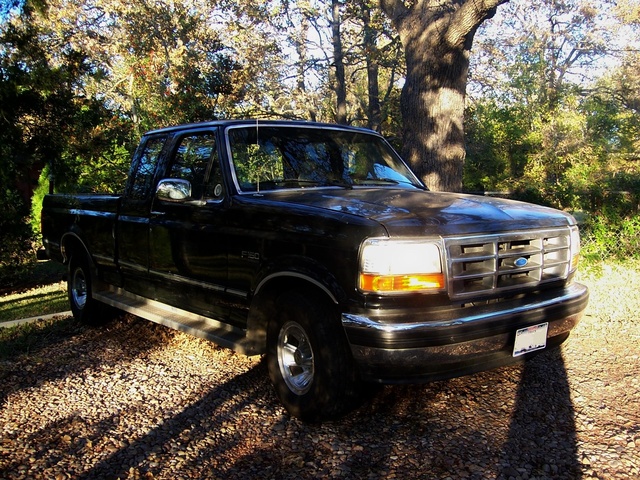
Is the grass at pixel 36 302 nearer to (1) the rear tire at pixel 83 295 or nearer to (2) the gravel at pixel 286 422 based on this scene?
(1) the rear tire at pixel 83 295

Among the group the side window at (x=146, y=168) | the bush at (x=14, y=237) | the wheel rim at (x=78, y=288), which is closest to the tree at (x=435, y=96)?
the side window at (x=146, y=168)

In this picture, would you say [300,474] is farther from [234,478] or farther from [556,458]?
[556,458]

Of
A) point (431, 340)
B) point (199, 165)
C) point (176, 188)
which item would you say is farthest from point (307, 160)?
point (431, 340)

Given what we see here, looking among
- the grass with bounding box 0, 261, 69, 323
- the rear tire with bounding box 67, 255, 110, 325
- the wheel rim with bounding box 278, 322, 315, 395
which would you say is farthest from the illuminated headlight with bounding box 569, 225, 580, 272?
the grass with bounding box 0, 261, 69, 323

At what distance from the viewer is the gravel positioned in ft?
9.97

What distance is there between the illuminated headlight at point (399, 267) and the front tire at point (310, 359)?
39cm

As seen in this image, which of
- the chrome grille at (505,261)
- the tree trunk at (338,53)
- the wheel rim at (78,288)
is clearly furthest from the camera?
the tree trunk at (338,53)

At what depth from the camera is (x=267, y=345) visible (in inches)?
149

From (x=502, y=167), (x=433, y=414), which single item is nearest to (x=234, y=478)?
(x=433, y=414)

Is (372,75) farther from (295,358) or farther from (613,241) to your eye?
(295,358)

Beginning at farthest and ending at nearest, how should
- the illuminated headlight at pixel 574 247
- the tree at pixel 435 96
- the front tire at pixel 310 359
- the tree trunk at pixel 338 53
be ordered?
the tree trunk at pixel 338 53
the tree at pixel 435 96
the illuminated headlight at pixel 574 247
the front tire at pixel 310 359

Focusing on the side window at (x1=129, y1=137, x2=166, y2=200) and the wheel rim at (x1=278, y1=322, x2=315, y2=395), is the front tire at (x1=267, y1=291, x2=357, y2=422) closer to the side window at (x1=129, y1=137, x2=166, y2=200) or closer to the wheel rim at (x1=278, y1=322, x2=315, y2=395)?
the wheel rim at (x1=278, y1=322, x2=315, y2=395)

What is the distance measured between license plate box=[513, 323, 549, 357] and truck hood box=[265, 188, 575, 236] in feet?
2.04

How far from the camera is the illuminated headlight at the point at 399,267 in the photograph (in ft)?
10.0
